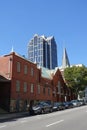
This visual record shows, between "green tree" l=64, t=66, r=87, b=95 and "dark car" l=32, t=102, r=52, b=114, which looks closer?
"dark car" l=32, t=102, r=52, b=114

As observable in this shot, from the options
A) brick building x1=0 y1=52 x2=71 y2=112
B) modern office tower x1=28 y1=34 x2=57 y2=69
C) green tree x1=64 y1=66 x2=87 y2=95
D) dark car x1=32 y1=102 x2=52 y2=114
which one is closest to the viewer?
dark car x1=32 y1=102 x2=52 y2=114

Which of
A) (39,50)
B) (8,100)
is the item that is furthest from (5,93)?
(39,50)

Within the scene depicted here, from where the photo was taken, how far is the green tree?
2610 inches

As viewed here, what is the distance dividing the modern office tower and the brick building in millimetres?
66497

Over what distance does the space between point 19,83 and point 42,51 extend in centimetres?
8156

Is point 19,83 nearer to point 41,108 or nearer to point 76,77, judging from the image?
point 41,108

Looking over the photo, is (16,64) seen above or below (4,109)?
above

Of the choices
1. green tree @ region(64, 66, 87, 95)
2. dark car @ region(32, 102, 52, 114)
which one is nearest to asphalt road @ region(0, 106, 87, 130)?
dark car @ region(32, 102, 52, 114)

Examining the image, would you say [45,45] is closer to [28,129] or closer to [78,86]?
[78,86]

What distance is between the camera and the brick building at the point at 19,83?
4209cm

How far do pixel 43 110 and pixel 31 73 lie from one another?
43.4 ft

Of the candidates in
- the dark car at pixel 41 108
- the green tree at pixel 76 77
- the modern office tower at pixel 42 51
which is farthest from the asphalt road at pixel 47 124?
the modern office tower at pixel 42 51

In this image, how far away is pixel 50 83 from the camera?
59344 millimetres

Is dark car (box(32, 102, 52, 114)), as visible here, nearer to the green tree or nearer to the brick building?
the brick building
